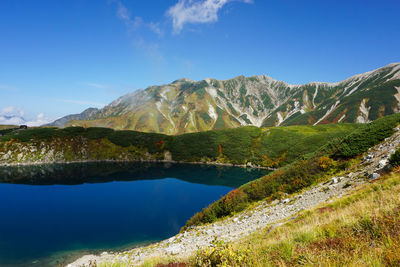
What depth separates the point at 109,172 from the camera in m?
86.8

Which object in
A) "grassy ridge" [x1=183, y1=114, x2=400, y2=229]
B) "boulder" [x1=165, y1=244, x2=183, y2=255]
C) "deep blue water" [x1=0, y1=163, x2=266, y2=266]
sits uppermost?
"grassy ridge" [x1=183, y1=114, x2=400, y2=229]

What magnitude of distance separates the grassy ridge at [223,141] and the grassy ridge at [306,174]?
66.1 meters

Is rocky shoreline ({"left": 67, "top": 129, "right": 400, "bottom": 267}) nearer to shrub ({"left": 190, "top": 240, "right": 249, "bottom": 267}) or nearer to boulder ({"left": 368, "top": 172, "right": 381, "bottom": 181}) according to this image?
boulder ({"left": 368, "top": 172, "right": 381, "bottom": 181})

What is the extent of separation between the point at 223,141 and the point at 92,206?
268ft

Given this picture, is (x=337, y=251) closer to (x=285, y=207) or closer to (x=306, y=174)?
(x=285, y=207)

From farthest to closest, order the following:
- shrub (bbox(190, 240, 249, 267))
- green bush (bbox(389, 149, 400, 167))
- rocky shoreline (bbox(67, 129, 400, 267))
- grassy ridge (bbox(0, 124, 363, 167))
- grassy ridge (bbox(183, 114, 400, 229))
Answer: grassy ridge (bbox(0, 124, 363, 167)) → grassy ridge (bbox(183, 114, 400, 229)) → rocky shoreline (bbox(67, 129, 400, 267)) → green bush (bbox(389, 149, 400, 167)) → shrub (bbox(190, 240, 249, 267))

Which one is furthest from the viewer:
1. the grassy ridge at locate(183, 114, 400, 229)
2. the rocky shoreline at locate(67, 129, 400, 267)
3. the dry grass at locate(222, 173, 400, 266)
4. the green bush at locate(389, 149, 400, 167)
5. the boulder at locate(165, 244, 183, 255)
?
the grassy ridge at locate(183, 114, 400, 229)

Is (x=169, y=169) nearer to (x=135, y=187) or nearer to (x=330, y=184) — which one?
(x=135, y=187)

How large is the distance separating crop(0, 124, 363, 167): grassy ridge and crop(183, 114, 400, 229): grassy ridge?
6609cm

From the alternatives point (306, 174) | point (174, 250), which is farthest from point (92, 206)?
point (306, 174)

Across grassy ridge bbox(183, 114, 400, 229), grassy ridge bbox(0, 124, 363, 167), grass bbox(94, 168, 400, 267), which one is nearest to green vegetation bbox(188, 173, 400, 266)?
grass bbox(94, 168, 400, 267)

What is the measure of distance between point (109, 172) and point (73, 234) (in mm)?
57498

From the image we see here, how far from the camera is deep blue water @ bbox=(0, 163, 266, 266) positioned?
2972 centimetres

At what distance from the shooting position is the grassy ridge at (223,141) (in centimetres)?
9519
